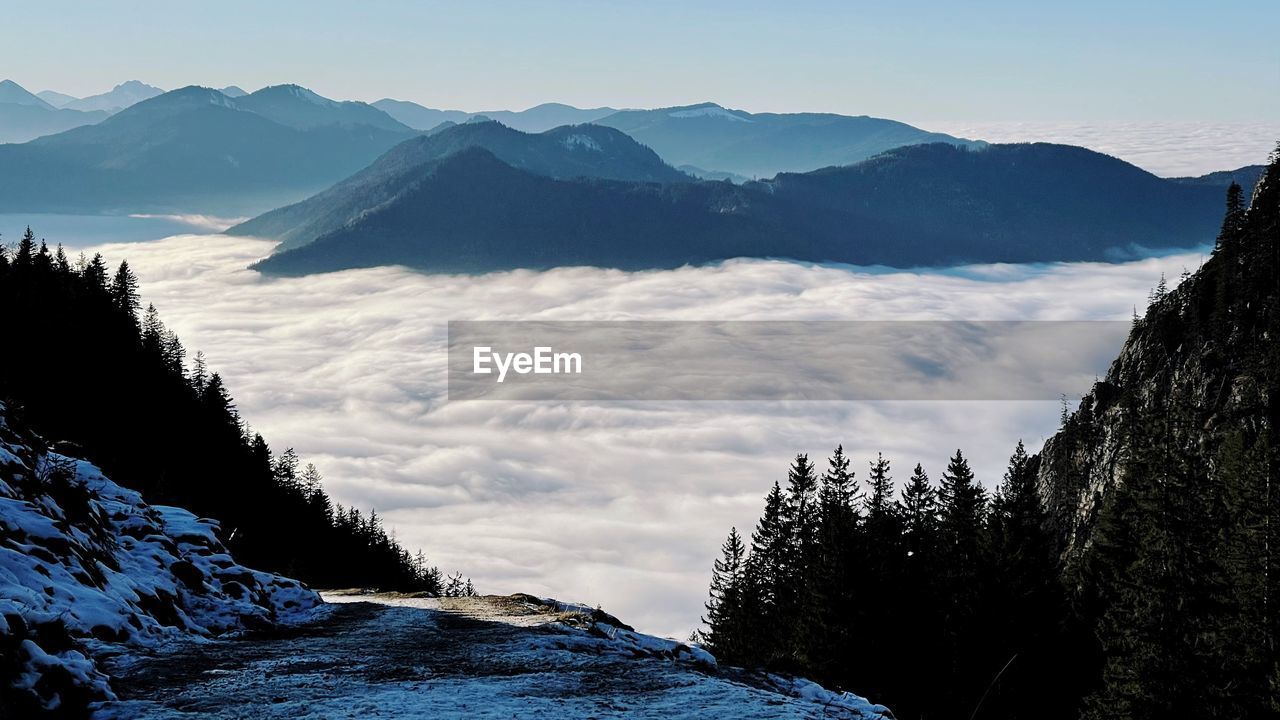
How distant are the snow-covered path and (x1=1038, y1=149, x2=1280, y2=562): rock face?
256ft

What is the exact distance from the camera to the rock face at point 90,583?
40.1ft

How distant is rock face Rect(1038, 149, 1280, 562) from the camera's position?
94000mm

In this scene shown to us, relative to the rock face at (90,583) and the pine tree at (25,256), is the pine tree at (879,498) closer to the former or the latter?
the rock face at (90,583)

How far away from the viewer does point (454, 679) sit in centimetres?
1553

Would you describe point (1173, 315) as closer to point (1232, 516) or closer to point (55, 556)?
point (1232, 516)

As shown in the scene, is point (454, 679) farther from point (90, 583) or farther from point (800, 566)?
point (800, 566)

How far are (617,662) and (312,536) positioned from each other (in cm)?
7415

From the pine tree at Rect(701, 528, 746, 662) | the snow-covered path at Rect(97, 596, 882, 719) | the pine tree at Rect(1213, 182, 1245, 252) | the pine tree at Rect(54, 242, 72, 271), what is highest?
the pine tree at Rect(1213, 182, 1245, 252)

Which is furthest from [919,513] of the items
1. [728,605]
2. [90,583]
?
[90,583]

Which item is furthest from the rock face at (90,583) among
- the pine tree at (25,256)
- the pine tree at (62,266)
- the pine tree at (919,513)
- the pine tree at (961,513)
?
the pine tree at (62,266)

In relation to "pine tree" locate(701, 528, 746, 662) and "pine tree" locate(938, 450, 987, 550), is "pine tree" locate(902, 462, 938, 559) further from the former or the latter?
"pine tree" locate(701, 528, 746, 662)

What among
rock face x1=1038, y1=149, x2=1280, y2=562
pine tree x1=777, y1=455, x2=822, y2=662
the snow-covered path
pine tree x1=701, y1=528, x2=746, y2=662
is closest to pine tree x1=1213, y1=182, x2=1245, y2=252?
rock face x1=1038, y1=149, x2=1280, y2=562

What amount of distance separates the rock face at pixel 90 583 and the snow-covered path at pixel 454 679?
86 centimetres

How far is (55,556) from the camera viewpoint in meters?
17.2
